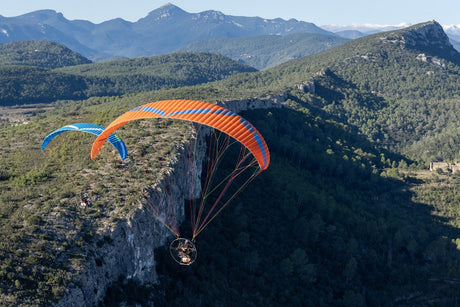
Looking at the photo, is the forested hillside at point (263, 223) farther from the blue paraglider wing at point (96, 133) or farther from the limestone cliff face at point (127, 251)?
the blue paraglider wing at point (96, 133)

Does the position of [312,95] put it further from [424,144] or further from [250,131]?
[250,131]

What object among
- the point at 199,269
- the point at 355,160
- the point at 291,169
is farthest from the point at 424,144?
the point at 199,269

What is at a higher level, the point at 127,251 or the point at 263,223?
the point at 127,251

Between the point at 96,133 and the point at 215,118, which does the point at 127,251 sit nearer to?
the point at 215,118

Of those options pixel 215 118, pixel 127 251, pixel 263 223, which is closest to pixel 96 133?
pixel 127 251

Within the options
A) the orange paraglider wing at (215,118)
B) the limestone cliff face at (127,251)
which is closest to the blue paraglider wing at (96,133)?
the limestone cliff face at (127,251)

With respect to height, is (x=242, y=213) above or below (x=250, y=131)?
below
